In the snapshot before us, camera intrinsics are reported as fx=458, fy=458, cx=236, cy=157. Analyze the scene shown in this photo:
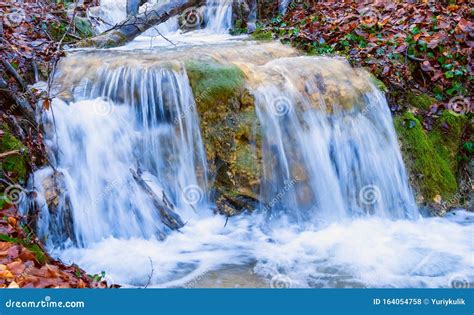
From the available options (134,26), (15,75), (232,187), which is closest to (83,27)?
(134,26)

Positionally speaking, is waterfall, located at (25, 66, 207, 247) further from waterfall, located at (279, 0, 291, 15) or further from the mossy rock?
waterfall, located at (279, 0, 291, 15)

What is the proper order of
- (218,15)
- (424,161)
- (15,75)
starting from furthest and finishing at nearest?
(218,15) → (424,161) → (15,75)

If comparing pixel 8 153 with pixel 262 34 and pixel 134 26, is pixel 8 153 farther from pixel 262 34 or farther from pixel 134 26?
pixel 262 34

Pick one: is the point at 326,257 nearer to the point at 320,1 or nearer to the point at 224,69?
the point at 224,69

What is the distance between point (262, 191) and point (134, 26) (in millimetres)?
4325

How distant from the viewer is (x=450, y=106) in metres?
6.82

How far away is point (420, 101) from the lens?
6.80 metres

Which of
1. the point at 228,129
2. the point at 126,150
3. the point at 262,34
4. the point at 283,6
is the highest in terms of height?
the point at 283,6

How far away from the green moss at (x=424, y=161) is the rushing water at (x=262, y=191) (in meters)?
0.22

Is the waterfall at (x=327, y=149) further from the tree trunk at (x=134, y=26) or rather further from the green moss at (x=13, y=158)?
the tree trunk at (x=134, y=26)

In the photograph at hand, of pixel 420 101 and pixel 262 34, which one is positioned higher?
pixel 262 34

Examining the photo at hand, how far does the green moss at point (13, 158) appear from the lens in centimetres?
435

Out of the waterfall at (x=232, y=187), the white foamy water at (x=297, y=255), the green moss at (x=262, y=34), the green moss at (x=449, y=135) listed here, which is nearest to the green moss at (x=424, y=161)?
the green moss at (x=449, y=135)

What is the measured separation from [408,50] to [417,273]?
13.5ft
